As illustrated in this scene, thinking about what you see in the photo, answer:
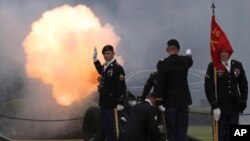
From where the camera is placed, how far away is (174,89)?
9.16 m

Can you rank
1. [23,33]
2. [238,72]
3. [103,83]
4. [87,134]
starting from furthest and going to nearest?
[23,33], [87,134], [103,83], [238,72]

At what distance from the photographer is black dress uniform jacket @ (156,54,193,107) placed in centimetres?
909

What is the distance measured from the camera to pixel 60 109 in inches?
616

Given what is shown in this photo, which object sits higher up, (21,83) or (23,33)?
(23,33)

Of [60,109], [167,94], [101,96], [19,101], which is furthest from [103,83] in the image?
[19,101]

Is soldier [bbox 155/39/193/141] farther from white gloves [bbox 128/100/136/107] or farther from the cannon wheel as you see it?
the cannon wheel

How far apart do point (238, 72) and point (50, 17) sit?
8.11m

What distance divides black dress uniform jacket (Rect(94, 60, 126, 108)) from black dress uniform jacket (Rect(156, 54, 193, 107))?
992mm

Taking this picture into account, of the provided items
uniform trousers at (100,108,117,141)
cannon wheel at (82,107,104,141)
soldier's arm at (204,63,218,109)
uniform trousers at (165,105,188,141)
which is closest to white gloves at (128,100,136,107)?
cannon wheel at (82,107,104,141)

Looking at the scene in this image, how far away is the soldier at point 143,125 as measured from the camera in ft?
28.1

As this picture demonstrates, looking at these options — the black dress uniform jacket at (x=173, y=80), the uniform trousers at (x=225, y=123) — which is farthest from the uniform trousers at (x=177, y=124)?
the uniform trousers at (x=225, y=123)

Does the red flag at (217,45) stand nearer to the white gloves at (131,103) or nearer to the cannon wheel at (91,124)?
the white gloves at (131,103)

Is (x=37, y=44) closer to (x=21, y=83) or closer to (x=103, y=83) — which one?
(x=21, y=83)

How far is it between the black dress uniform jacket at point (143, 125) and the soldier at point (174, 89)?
0.55m
